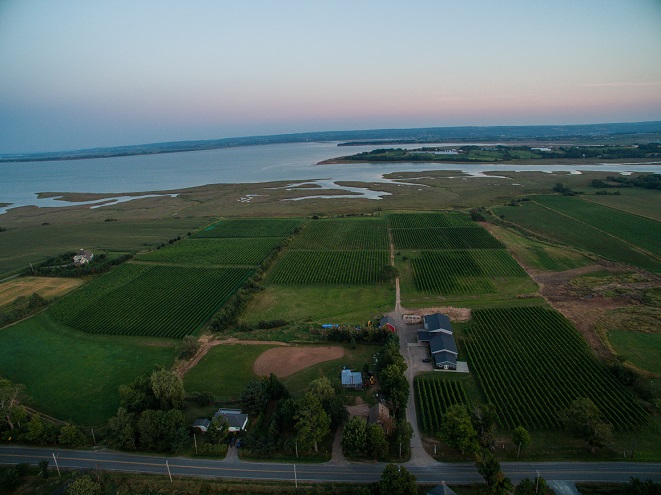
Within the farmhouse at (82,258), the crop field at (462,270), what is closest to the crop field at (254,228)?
the farmhouse at (82,258)

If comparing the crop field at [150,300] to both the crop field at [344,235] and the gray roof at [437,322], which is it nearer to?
the crop field at [344,235]

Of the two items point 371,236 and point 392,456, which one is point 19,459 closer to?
point 392,456

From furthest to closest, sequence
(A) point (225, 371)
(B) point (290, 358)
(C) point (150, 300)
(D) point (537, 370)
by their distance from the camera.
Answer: (C) point (150, 300), (B) point (290, 358), (A) point (225, 371), (D) point (537, 370)

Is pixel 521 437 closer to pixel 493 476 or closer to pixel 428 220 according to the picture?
pixel 493 476

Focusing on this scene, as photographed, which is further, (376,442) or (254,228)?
(254,228)

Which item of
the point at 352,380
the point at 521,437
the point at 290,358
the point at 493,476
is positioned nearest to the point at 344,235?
the point at 290,358

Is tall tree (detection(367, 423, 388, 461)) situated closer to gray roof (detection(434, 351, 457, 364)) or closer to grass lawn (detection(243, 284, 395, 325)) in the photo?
gray roof (detection(434, 351, 457, 364))

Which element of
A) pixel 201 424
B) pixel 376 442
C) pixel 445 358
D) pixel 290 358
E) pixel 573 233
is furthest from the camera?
pixel 573 233
